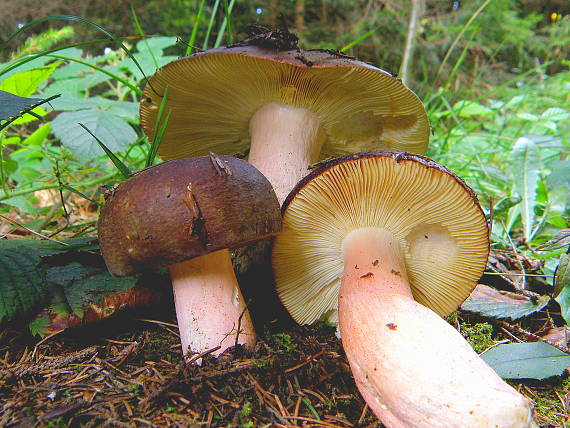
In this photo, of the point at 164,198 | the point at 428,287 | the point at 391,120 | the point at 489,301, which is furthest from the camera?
the point at 391,120

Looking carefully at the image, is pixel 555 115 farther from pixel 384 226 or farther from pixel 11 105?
pixel 11 105

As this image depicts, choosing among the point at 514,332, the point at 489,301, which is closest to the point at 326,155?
the point at 489,301

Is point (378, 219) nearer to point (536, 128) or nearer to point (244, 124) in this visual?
point (244, 124)

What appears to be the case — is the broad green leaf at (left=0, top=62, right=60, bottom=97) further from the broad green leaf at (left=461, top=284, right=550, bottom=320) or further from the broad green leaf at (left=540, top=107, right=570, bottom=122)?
the broad green leaf at (left=540, top=107, right=570, bottom=122)

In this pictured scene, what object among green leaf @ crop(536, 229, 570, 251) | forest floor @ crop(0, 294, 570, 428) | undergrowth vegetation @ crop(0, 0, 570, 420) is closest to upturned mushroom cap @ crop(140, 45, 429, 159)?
undergrowth vegetation @ crop(0, 0, 570, 420)

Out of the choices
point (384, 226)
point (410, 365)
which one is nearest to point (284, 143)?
point (384, 226)

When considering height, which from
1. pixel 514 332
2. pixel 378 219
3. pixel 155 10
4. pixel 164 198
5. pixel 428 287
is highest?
pixel 155 10
